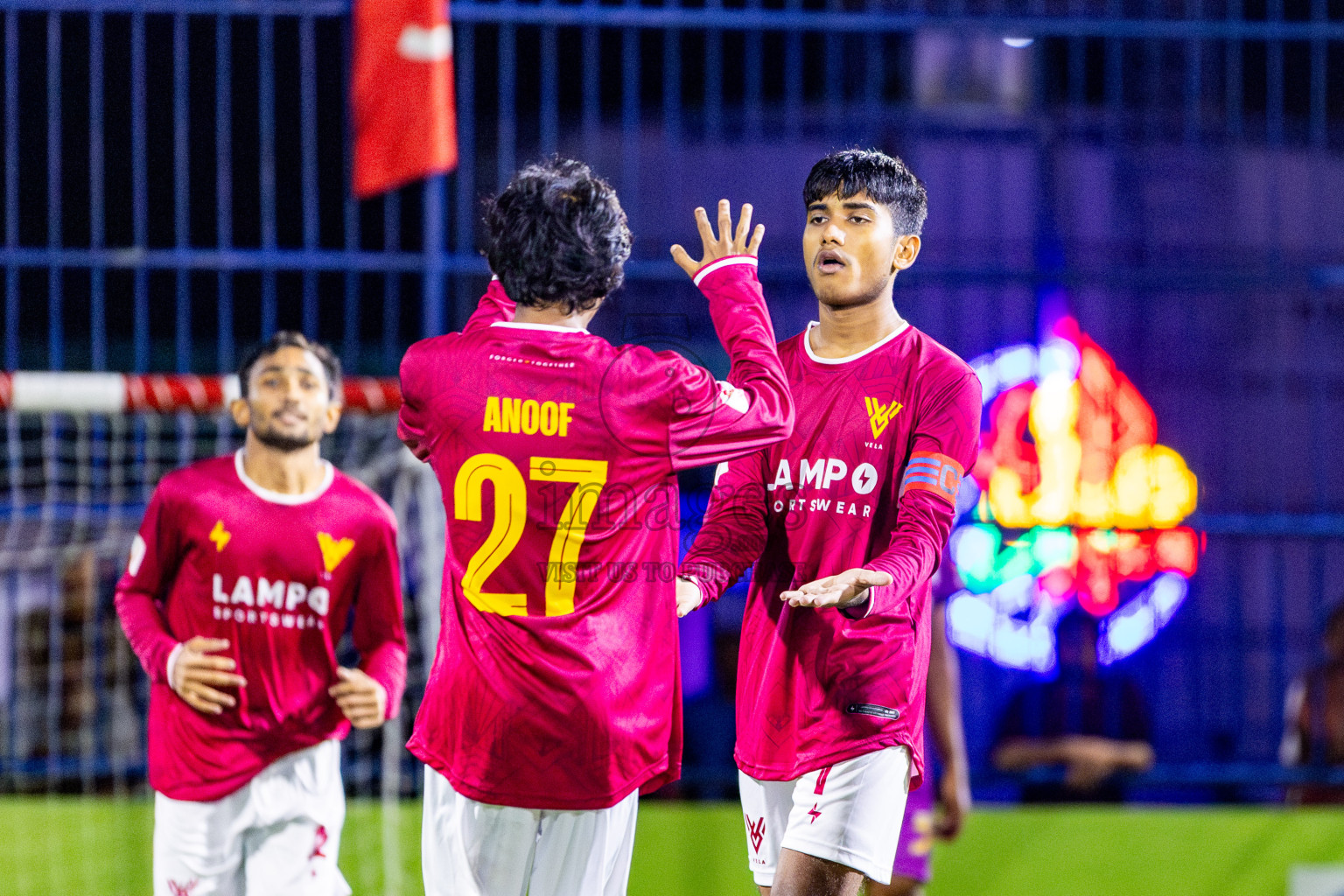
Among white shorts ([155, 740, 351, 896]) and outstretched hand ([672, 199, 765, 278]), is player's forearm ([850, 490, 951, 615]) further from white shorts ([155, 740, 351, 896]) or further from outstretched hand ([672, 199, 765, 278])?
white shorts ([155, 740, 351, 896])

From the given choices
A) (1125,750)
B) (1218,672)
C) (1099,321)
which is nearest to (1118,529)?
(1125,750)

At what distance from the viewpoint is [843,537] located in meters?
2.75

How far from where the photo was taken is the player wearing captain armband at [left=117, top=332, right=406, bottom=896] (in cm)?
351

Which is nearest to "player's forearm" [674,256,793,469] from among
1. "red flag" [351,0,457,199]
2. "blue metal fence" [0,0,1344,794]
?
"red flag" [351,0,457,199]

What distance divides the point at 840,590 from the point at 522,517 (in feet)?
1.82

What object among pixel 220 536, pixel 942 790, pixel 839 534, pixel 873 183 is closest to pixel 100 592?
pixel 220 536

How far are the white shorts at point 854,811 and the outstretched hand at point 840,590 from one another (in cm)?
43

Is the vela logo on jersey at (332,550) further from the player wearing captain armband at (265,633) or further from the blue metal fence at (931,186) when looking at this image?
the blue metal fence at (931,186)

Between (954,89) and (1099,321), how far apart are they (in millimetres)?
1473

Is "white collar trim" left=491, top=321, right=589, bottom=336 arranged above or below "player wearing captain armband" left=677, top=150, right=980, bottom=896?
above

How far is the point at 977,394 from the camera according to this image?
9.02ft

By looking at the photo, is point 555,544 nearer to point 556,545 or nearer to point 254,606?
point 556,545

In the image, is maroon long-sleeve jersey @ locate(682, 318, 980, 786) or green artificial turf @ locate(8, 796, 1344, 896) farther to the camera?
green artificial turf @ locate(8, 796, 1344, 896)

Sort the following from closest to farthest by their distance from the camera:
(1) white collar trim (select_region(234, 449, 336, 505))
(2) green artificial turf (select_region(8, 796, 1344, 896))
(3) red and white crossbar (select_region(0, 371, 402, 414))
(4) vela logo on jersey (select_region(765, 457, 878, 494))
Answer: (4) vela logo on jersey (select_region(765, 457, 878, 494)) < (1) white collar trim (select_region(234, 449, 336, 505)) < (3) red and white crossbar (select_region(0, 371, 402, 414)) < (2) green artificial turf (select_region(8, 796, 1344, 896))
